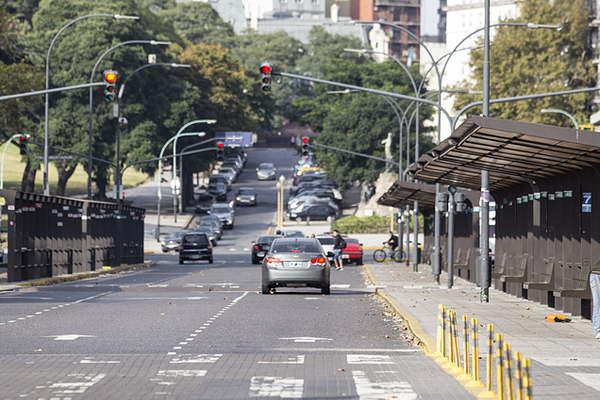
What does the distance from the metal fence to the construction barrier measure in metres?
23.3

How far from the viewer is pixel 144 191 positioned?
13638 cm

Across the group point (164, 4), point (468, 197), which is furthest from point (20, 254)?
point (164, 4)

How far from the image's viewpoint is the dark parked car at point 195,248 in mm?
71500

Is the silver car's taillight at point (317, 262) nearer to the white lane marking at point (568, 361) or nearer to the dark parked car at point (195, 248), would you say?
the white lane marking at point (568, 361)

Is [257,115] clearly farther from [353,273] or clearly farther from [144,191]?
[353,273]

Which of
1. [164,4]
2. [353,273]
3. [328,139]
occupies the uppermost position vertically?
[164,4]

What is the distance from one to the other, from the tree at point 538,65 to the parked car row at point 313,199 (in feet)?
44.6

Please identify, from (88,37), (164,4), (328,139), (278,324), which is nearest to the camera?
(278,324)

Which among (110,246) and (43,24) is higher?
(43,24)

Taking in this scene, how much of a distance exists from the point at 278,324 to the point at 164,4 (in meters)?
175

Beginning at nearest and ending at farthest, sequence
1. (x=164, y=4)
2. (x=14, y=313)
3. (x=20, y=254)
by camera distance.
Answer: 1. (x=14, y=313)
2. (x=20, y=254)
3. (x=164, y=4)

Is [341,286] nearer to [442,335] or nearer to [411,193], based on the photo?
[411,193]

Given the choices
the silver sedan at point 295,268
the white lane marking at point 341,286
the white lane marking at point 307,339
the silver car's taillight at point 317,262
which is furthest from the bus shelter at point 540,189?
the white lane marking at point 341,286

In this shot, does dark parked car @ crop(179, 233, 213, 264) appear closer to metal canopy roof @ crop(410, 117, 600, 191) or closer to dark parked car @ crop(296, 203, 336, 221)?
metal canopy roof @ crop(410, 117, 600, 191)
